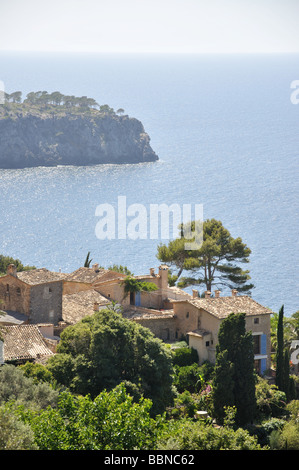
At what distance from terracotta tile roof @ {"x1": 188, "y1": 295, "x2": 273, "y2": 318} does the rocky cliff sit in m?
124

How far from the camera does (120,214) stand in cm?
12950

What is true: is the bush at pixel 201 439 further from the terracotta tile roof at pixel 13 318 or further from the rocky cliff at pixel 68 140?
the rocky cliff at pixel 68 140

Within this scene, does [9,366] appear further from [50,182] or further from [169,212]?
[50,182]

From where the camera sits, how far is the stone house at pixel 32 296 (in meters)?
41.4

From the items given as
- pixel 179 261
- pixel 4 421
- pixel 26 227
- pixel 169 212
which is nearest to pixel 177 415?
pixel 4 421

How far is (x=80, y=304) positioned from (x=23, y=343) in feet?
23.3

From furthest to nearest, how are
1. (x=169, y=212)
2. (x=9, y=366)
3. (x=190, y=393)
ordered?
(x=169, y=212) < (x=190, y=393) < (x=9, y=366)

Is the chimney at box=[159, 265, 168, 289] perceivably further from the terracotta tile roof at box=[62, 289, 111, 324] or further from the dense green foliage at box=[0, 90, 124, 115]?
the dense green foliage at box=[0, 90, 124, 115]

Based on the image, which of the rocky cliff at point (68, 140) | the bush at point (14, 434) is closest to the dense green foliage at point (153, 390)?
the bush at point (14, 434)

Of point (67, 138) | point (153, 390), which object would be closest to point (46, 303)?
point (153, 390)

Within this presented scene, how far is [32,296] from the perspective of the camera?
4141 centimetres

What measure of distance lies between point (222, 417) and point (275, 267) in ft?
205

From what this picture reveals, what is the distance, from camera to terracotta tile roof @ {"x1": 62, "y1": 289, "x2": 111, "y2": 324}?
1656 inches

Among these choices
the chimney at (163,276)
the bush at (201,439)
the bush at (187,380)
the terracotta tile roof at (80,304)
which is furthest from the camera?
the chimney at (163,276)
